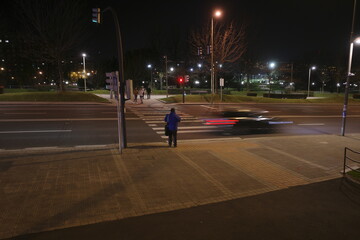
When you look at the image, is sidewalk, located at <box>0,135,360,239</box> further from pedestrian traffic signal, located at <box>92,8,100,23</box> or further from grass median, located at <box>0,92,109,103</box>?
grass median, located at <box>0,92,109,103</box>

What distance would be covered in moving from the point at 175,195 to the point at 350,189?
4.37 meters

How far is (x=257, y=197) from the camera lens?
6.28 meters

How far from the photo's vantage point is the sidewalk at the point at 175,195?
15.9 feet

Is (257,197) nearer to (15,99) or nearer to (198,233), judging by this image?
(198,233)

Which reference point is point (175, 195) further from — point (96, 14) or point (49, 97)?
point (49, 97)

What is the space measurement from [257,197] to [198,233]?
7.03 feet

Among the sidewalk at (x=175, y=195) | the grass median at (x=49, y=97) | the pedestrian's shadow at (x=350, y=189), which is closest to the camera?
the sidewalk at (x=175, y=195)

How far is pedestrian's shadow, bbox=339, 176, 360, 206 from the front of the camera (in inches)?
250

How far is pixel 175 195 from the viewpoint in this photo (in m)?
6.26

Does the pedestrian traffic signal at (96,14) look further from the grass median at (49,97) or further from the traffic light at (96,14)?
the grass median at (49,97)

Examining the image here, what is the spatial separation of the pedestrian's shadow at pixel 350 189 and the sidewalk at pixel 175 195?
0.05 metres

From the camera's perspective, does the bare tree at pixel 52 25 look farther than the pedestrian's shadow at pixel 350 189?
Yes

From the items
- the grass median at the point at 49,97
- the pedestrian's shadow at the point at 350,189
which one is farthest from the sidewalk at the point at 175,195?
the grass median at the point at 49,97

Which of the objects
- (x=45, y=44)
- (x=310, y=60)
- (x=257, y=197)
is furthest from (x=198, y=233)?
(x=310, y=60)
